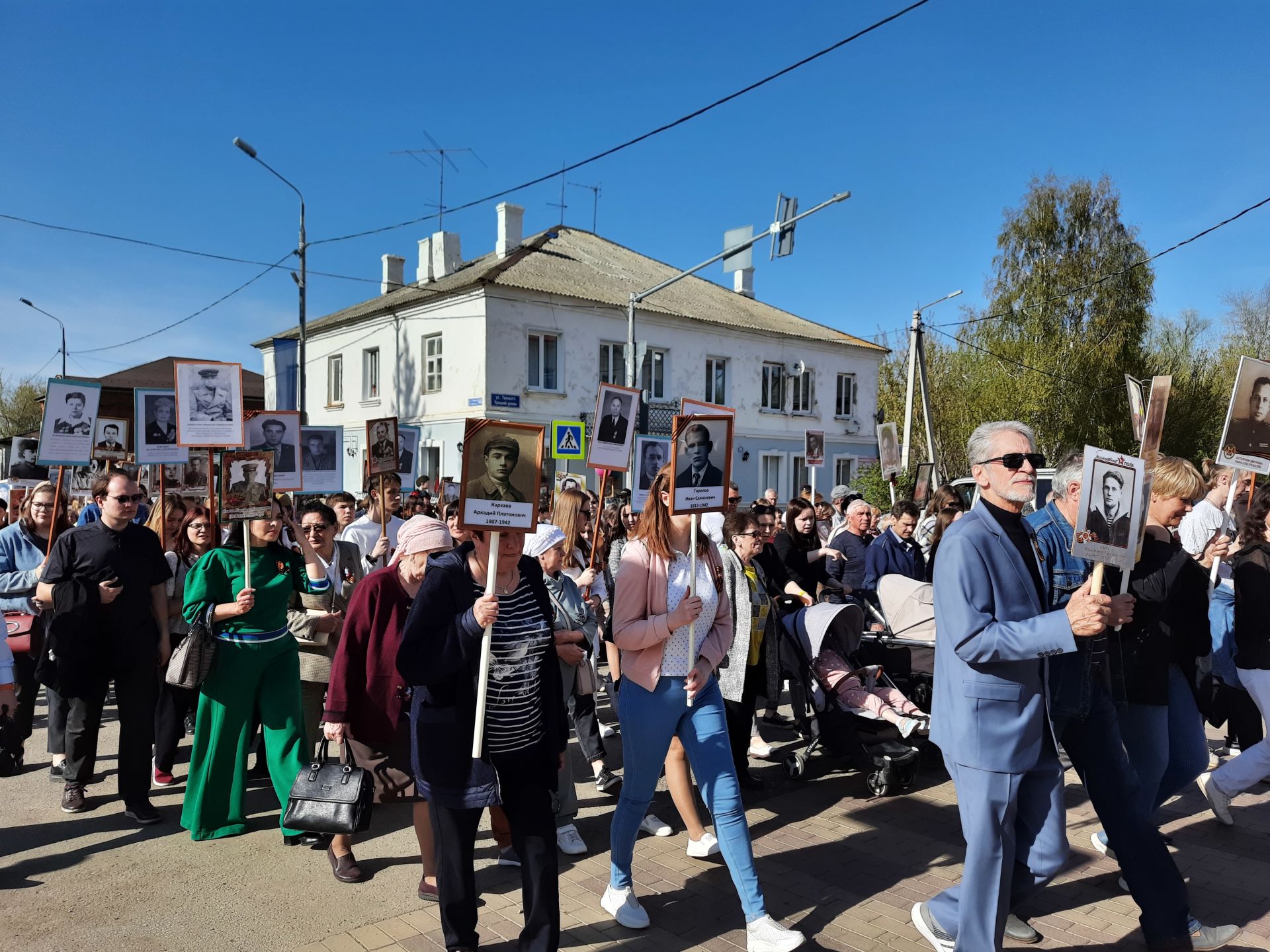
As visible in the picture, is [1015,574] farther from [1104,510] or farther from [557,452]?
[557,452]

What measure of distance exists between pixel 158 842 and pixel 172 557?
8.02 ft

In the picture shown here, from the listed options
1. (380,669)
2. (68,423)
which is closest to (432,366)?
Answer: (68,423)

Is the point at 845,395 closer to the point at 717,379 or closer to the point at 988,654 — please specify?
the point at 717,379

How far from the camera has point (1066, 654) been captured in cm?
379

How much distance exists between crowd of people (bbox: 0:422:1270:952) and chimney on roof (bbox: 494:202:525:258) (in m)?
27.4

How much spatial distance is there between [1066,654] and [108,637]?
542cm

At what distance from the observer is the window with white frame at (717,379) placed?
33.3 m

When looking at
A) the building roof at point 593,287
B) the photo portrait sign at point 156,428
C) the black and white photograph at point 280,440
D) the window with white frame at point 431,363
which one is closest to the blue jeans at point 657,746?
the black and white photograph at point 280,440

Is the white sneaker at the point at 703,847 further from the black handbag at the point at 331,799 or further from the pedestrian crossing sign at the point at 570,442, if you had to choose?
the pedestrian crossing sign at the point at 570,442

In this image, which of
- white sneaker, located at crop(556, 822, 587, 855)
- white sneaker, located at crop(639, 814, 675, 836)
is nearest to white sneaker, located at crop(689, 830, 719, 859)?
white sneaker, located at crop(639, 814, 675, 836)

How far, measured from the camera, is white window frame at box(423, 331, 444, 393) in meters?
29.8

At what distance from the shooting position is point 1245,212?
1316cm

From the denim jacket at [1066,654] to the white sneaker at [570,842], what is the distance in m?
2.69

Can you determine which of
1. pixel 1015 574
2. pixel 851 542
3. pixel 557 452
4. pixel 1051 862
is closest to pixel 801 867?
pixel 1051 862
